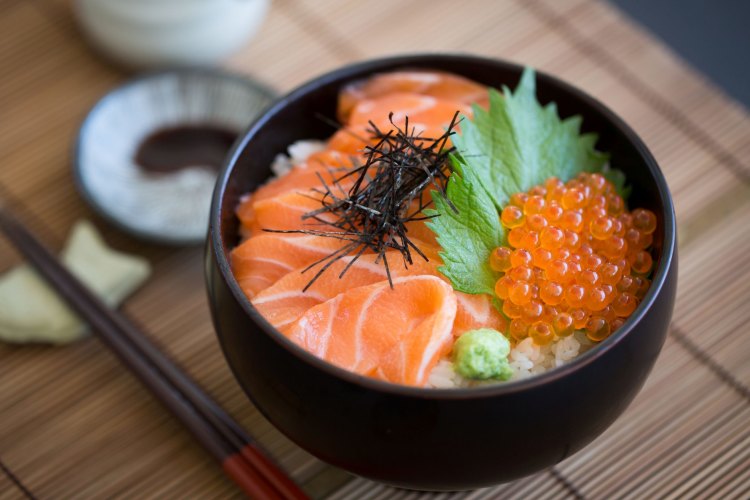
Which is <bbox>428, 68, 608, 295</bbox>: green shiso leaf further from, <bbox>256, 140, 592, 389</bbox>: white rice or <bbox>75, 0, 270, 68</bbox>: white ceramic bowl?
<bbox>75, 0, 270, 68</bbox>: white ceramic bowl

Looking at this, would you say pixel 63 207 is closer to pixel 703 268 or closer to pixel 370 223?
pixel 370 223

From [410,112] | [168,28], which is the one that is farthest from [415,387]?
[168,28]

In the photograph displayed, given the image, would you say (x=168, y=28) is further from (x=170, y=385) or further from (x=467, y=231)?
(x=467, y=231)

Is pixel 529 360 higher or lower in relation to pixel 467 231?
lower

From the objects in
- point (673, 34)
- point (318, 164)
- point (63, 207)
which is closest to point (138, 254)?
point (63, 207)

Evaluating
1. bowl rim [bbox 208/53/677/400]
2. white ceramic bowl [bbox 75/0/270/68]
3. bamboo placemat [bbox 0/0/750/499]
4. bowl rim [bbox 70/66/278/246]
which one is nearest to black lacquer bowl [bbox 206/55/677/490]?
bowl rim [bbox 208/53/677/400]

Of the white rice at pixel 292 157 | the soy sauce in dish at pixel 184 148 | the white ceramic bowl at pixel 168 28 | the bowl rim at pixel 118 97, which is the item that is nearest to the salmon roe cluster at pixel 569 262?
the white rice at pixel 292 157
